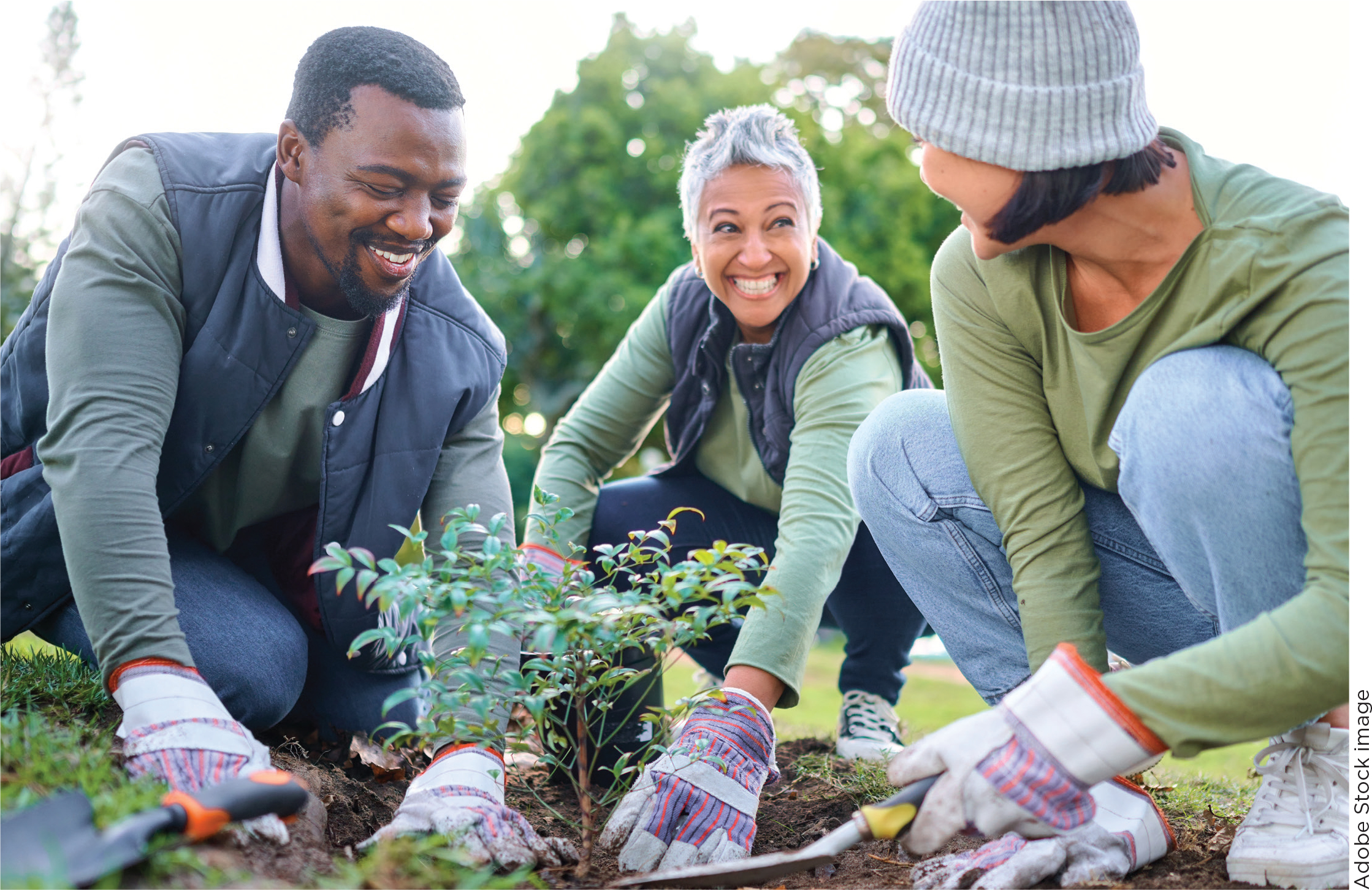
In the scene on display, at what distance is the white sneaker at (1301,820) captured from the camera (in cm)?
181

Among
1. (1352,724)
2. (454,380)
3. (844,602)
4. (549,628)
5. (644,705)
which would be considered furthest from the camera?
(844,602)

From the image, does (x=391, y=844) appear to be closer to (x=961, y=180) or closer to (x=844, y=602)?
(x=961, y=180)

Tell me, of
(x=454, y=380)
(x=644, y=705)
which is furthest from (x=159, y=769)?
(x=644, y=705)

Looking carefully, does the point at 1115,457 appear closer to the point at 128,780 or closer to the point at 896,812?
the point at 896,812

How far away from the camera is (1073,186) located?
1832 mm

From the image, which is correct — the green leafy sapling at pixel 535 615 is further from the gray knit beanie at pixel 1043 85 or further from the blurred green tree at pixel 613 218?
the blurred green tree at pixel 613 218

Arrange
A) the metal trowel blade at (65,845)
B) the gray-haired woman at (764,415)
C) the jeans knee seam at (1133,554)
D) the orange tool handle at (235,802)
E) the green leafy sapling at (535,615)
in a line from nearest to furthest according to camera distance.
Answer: the metal trowel blade at (65,845), the orange tool handle at (235,802), the green leafy sapling at (535,615), the jeans knee seam at (1133,554), the gray-haired woman at (764,415)

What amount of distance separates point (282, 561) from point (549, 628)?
1.42 meters

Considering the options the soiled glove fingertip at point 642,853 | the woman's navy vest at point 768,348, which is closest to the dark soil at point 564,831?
the soiled glove fingertip at point 642,853

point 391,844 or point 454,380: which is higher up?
point 454,380

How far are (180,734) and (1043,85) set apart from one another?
5.98ft

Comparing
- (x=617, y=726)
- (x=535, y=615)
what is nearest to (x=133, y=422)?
(x=535, y=615)

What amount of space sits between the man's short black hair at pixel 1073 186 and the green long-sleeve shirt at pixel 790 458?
0.84 metres

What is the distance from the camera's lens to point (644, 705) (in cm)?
313
